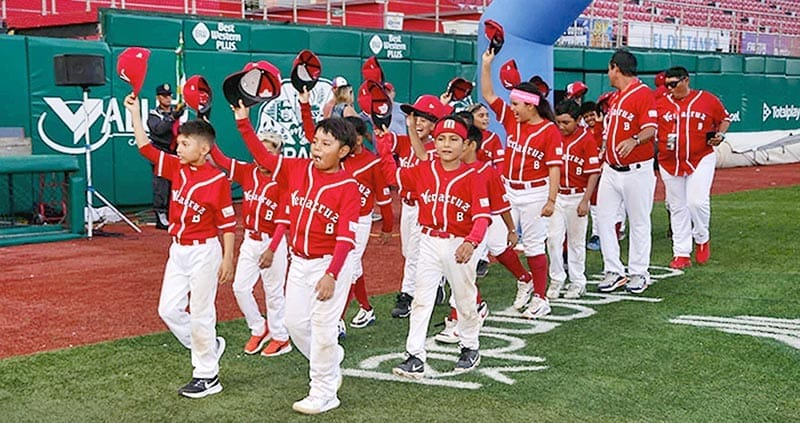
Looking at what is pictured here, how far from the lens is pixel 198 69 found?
1507cm

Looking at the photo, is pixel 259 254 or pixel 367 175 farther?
pixel 367 175

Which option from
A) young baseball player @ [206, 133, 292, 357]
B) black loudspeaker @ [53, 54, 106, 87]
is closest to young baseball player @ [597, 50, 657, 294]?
young baseball player @ [206, 133, 292, 357]

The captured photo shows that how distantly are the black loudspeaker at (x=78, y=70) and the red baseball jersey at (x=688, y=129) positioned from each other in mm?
6631

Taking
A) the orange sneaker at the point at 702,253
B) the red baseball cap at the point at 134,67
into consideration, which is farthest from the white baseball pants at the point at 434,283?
the orange sneaker at the point at 702,253

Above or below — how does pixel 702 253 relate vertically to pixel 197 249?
below

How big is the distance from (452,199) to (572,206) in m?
2.67

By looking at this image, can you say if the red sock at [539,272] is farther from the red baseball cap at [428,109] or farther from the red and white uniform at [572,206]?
the red baseball cap at [428,109]

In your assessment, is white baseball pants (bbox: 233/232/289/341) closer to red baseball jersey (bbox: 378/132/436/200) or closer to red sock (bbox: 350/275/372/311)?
red sock (bbox: 350/275/372/311)

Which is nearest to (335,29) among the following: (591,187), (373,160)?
(591,187)

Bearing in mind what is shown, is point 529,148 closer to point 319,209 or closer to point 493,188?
point 493,188

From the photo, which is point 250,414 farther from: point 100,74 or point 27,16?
point 27,16

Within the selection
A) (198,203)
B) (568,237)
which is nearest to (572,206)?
(568,237)

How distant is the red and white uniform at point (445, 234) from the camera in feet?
19.3

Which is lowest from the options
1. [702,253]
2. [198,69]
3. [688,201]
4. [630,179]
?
[702,253]
